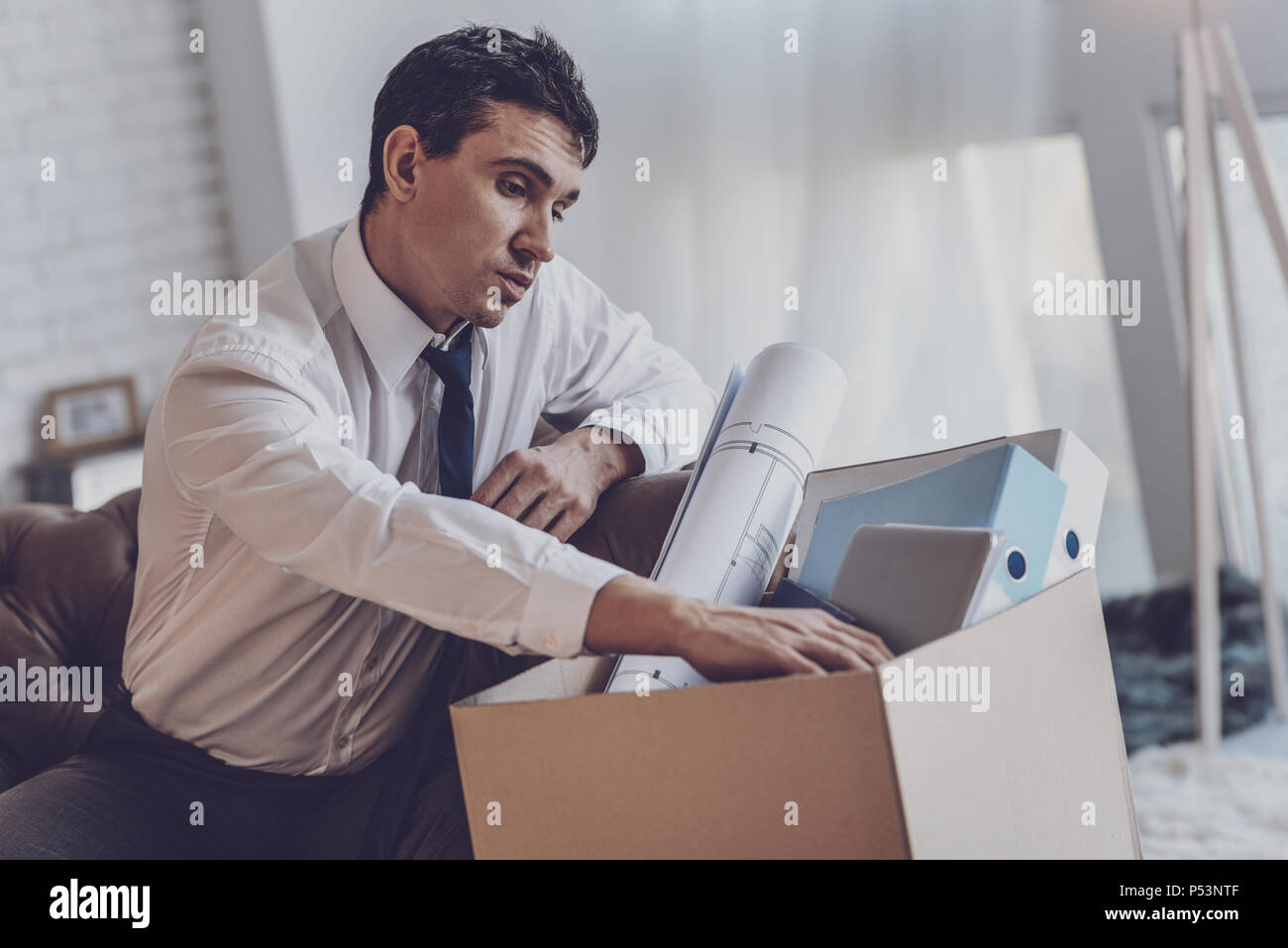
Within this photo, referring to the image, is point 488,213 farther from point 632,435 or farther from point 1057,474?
point 1057,474

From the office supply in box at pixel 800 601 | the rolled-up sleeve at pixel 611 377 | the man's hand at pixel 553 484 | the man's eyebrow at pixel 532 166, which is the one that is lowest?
the office supply in box at pixel 800 601

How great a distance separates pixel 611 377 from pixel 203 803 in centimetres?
64

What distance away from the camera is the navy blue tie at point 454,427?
122 cm

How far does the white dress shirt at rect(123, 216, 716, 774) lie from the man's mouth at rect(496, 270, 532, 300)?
102 mm

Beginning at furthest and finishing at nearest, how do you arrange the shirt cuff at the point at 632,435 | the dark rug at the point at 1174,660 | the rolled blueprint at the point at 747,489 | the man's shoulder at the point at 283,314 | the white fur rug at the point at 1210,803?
1. the dark rug at the point at 1174,660
2. the white fur rug at the point at 1210,803
3. the shirt cuff at the point at 632,435
4. the man's shoulder at the point at 283,314
5. the rolled blueprint at the point at 747,489

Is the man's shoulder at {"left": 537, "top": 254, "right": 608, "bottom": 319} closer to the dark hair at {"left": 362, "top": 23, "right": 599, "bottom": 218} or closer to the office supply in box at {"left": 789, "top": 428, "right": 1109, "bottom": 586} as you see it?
the dark hair at {"left": 362, "top": 23, "right": 599, "bottom": 218}

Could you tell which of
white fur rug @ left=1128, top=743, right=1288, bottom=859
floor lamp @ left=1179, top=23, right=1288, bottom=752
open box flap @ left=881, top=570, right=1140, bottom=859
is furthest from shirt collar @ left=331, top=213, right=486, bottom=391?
floor lamp @ left=1179, top=23, right=1288, bottom=752

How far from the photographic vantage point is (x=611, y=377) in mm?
1424

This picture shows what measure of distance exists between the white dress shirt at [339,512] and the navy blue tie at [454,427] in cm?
3

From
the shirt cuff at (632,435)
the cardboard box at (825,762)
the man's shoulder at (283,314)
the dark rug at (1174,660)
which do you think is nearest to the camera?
the cardboard box at (825,762)

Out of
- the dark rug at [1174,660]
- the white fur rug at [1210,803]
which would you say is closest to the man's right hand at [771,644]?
the white fur rug at [1210,803]

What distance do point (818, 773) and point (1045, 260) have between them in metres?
2.21

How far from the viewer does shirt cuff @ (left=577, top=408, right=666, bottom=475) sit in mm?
1298

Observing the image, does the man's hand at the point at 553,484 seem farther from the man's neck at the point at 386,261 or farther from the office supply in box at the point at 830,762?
the office supply in box at the point at 830,762
